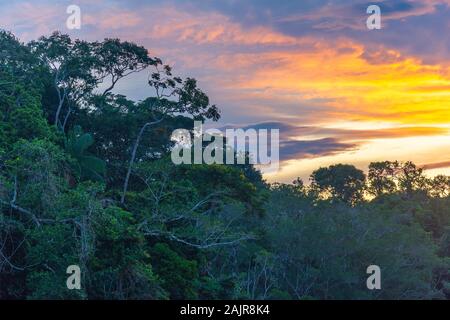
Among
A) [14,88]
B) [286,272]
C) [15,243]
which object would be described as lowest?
[286,272]

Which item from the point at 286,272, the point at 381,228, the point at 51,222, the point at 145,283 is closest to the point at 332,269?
the point at 286,272

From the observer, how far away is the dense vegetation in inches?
546

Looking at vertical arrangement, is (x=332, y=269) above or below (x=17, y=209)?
below

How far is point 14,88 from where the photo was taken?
19438mm

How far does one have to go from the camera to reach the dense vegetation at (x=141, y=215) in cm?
1386

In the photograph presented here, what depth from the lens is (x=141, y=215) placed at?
1880 cm

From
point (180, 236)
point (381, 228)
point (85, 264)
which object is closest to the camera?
→ point (85, 264)

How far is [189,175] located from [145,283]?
807 centimetres

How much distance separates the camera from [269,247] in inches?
980

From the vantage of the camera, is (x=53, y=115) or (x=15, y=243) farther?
(x=53, y=115)
